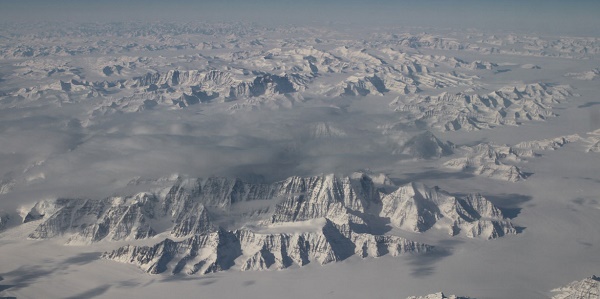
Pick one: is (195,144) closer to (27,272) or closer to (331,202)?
(331,202)

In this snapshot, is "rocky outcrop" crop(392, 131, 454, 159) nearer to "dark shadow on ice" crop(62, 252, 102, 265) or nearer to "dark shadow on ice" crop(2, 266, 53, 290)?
→ "dark shadow on ice" crop(62, 252, 102, 265)

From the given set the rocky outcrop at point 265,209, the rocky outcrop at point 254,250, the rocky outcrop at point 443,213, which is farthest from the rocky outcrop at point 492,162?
the rocky outcrop at point 254,250

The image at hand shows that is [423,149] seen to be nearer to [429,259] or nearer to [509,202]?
[509,202]

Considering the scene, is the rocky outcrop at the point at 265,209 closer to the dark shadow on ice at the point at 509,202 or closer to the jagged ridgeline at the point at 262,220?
the jagged ridgeline at the point at 262,220

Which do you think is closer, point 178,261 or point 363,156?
point 178,261

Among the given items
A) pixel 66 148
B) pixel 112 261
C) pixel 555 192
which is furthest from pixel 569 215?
pixel 66 148

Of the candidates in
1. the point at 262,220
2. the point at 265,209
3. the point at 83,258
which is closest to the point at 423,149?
the point at 265,209
